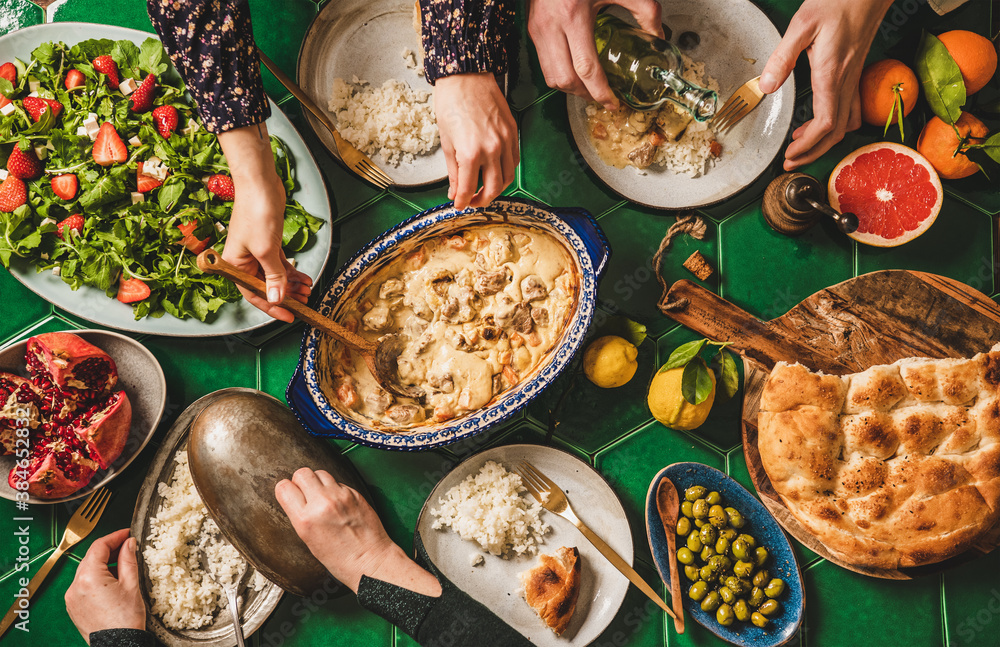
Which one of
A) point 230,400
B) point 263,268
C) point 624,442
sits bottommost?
point 624,442

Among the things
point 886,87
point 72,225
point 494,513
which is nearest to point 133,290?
point 72,225

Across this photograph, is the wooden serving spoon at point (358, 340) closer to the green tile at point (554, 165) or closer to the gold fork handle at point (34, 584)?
the green tile at point (554, 165)

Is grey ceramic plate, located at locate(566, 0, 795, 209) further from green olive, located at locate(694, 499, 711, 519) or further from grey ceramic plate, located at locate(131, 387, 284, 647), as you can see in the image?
grey ceramic plate, located at locate(131, 387, 284, 647)

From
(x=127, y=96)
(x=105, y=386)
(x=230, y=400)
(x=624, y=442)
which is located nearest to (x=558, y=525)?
(x=624, y=442)

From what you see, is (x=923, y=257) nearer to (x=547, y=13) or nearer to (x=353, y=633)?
(x=547, y=13)

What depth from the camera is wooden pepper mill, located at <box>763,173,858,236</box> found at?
206 centimetres

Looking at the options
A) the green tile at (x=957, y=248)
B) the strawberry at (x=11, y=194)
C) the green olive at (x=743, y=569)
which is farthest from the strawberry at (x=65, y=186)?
the green tile at (x=957, y=248)

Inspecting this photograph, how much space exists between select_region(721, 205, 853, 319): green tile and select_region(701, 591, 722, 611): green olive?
3.51ft

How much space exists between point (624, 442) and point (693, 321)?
54 cm

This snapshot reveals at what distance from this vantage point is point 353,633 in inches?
87.0

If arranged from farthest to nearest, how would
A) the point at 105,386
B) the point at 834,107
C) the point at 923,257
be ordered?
the point at 923,257
the point at 105,386
the point at 834,107

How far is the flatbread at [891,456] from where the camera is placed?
1907mm

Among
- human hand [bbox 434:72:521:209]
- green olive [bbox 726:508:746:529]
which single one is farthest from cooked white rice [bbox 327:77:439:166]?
green olive [bbox 726:508:746:529]

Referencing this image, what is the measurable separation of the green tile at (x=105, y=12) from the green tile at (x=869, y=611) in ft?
11.3
